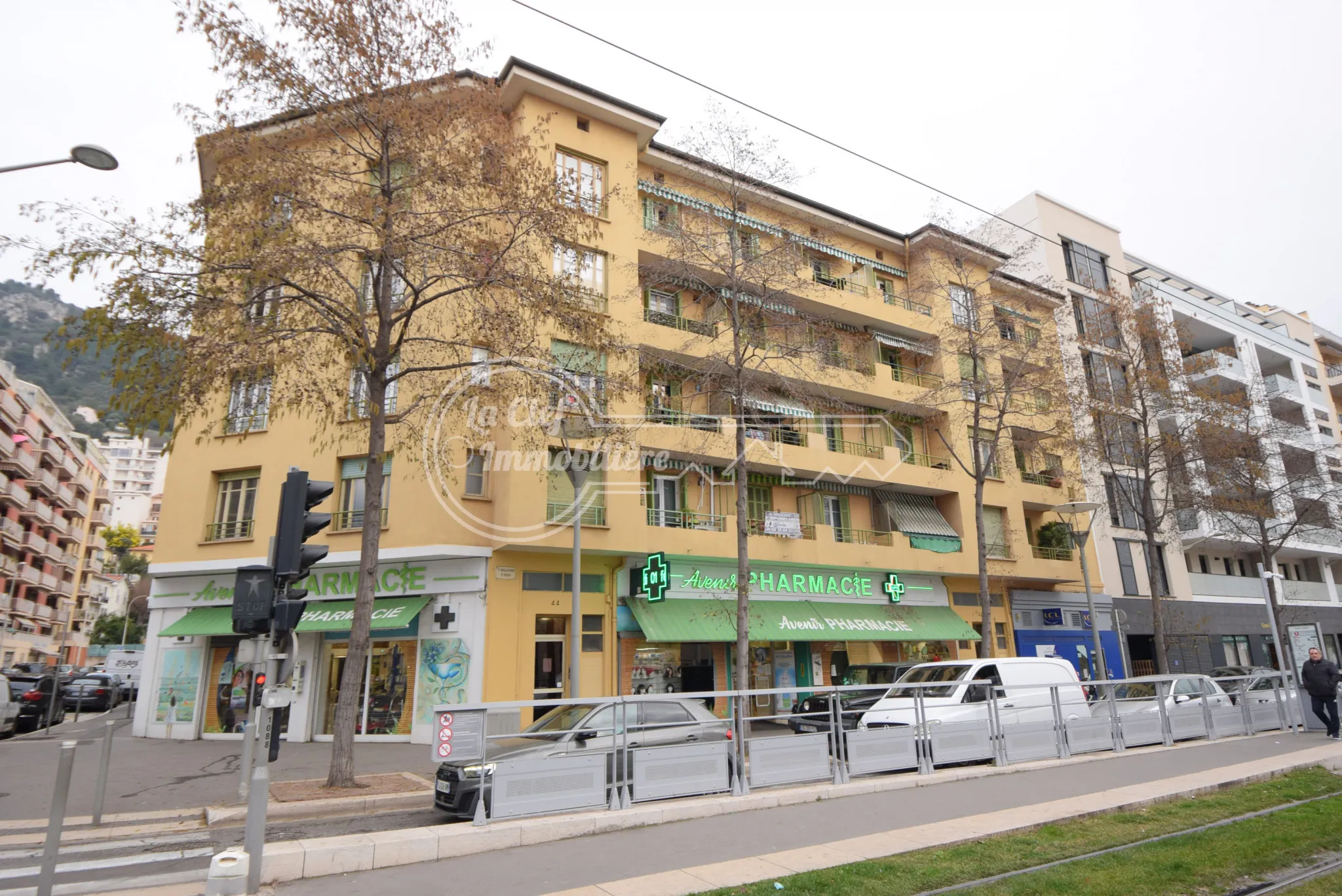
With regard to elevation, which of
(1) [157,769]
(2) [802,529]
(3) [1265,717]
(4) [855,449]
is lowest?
(1) [157,769]

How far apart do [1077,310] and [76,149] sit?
35147 millimetres

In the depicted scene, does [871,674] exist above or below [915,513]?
below

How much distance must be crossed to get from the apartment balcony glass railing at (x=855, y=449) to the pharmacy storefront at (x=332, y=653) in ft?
42.3

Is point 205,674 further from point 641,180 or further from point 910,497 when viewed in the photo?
point 910,497

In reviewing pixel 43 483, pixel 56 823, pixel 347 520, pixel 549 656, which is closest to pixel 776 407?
pixel 549 656

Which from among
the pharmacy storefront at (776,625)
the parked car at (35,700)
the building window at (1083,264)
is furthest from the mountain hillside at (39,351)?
the building window at (1083,264)

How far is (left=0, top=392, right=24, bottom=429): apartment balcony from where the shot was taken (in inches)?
2028

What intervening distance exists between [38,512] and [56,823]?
6784 cm

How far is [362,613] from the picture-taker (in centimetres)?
1219

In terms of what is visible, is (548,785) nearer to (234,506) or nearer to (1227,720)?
(1227,720)

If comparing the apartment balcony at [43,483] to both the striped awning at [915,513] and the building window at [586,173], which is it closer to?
the building window at [586,173]

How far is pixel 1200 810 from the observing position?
28.7ft

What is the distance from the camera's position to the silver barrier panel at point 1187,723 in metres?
15.0

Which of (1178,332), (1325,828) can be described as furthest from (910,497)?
(1325,828)
